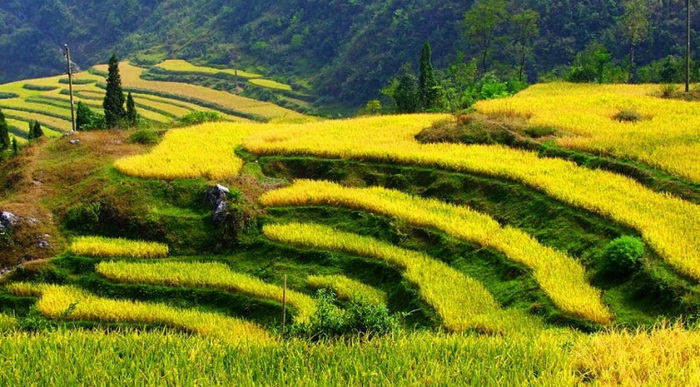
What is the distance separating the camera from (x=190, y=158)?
24953mm

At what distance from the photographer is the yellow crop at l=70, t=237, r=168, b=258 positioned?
1998 centimetres

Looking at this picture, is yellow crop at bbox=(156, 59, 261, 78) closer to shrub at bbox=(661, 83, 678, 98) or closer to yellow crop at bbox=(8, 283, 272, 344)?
shrub at bbox=(661, 83, 678, 98)

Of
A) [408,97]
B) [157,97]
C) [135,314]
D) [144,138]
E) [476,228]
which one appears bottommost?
[157,97]

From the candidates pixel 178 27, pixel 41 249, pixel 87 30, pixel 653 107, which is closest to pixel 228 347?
pixel 41 249

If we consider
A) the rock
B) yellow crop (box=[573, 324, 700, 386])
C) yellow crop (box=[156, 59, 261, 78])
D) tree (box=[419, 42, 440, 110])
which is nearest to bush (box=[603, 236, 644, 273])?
yellow crop (box=[573, 324, 700, 386])

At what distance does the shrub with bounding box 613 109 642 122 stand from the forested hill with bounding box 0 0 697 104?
46685mm

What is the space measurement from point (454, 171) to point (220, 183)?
26.3ft

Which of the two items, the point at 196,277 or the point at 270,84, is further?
the point at 270,84

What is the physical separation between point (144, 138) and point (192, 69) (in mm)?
100997

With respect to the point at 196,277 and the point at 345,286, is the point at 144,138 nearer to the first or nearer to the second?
the point at 196,277

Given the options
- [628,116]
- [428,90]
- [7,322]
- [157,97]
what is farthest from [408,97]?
[157,97]

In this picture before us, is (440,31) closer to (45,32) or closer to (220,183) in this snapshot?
(220,183)

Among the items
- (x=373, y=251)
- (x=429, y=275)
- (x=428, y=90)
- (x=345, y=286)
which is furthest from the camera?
(x=428, y=90)

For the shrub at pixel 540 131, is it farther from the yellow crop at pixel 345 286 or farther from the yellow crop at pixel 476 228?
the yellow crop at pixel 345 286
